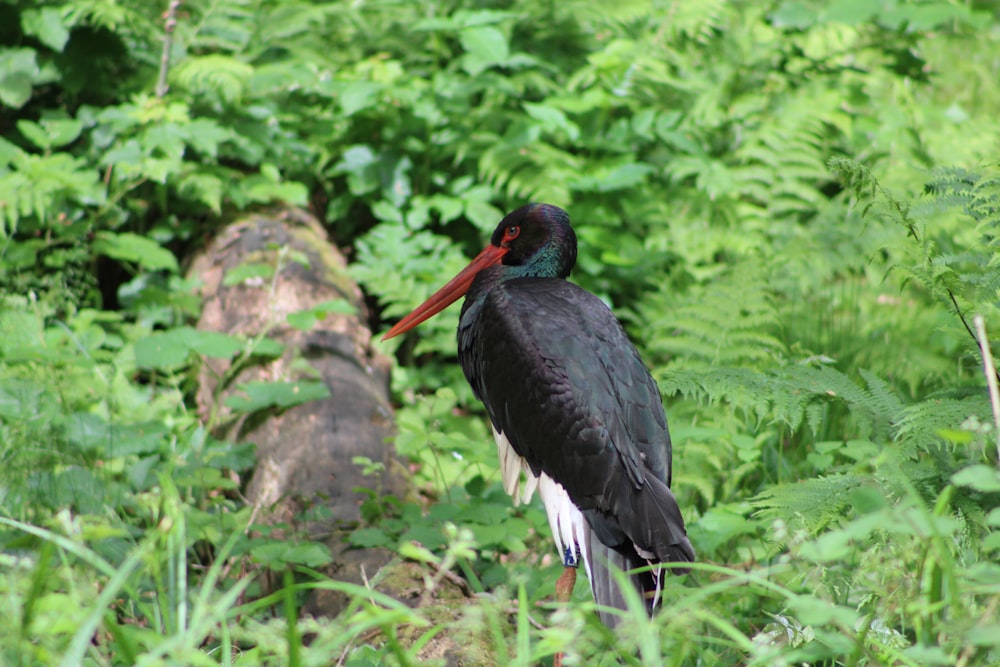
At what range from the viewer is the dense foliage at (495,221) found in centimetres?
229

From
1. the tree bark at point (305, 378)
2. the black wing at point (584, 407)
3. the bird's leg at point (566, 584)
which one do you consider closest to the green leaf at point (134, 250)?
the tree bark at point (305, 378)

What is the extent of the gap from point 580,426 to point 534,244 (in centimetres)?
89

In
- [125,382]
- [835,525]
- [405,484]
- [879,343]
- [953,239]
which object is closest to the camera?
[835,525]

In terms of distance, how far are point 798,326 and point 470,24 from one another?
7.10ft

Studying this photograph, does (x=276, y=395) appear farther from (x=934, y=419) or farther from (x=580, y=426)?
(x=934, y=419)

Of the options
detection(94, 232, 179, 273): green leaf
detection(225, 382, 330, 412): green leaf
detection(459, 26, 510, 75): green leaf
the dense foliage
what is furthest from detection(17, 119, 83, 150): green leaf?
detection(459, 26, 510, 75): green leaf

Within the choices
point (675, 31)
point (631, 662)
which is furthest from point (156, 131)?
point (631, 662)

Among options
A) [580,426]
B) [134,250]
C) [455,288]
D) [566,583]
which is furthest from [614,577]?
[134,250]

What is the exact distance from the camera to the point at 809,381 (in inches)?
87.6

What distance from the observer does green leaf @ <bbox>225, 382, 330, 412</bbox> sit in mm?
3229

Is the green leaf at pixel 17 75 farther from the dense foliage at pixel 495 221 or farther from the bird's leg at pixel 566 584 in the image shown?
the bird's leg at pixel 566 584

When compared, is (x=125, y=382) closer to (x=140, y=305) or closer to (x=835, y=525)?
(x=140, y=305)

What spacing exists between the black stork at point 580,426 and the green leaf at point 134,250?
1817mm

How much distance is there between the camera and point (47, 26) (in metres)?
4.13
